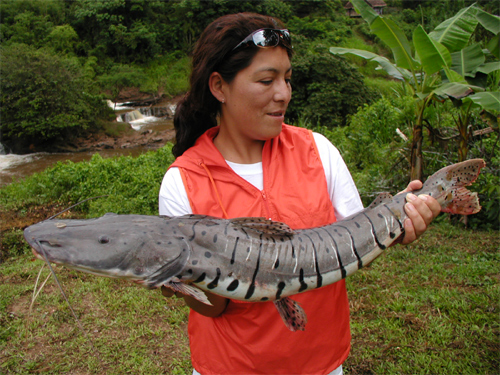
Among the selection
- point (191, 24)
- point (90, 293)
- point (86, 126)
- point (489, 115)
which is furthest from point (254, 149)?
point (191, 24)

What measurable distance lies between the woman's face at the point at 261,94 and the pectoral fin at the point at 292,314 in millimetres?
864

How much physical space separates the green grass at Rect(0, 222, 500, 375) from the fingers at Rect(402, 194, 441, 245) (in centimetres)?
188

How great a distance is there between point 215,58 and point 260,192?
758mm

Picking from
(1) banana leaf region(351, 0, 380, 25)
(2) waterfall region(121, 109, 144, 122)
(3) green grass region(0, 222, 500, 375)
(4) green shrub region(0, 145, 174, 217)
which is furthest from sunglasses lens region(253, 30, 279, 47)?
(2) waterfall region(121, 109, 144, 122)

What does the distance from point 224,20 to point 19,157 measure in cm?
1794

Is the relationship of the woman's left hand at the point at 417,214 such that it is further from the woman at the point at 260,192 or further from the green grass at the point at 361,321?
the green grass at the point at 361,321

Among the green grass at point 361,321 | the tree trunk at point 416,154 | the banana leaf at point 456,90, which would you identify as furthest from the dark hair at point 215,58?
the tree trunk at point 416,154

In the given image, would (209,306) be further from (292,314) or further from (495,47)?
(495,47)

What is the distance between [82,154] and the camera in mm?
17297

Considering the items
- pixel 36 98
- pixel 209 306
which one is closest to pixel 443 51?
pixel 209 306

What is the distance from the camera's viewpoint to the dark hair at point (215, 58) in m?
2.00

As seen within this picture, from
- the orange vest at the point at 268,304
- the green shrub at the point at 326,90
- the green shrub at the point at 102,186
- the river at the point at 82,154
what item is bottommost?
the river at the point at 82,154

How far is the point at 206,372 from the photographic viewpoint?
2.05 meters

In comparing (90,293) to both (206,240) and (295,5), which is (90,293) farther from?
(295,5)
